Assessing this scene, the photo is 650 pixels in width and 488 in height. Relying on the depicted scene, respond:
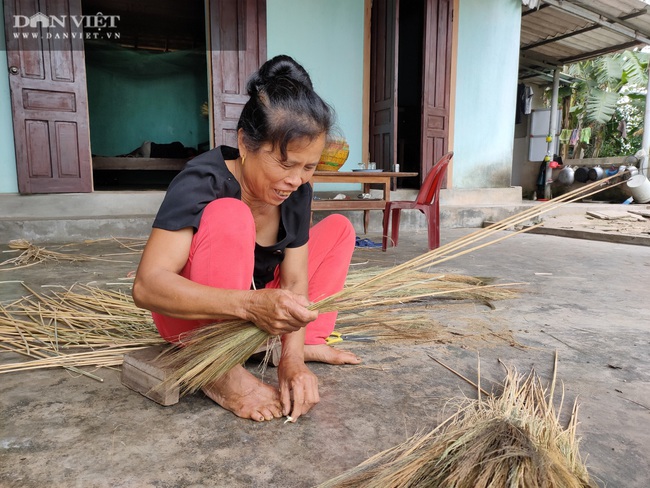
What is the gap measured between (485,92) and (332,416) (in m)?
5.83

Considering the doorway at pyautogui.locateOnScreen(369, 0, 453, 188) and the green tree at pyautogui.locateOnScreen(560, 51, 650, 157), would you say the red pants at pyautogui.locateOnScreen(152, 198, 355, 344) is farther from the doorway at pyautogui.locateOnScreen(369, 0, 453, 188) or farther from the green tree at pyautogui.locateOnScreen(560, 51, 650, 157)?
the green tree at pyautogui.locateOnScreen(560, 51, 650, 157)

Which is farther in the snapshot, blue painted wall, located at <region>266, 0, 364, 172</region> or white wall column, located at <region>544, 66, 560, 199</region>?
white wall column, located at <region>544, 66, 560, 199</region>

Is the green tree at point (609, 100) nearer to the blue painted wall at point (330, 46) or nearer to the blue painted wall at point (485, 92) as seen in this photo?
the blue painted wall at point (485, 92)

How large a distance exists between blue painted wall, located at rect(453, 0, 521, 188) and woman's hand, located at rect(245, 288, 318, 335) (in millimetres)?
5384

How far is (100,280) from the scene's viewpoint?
249 cm

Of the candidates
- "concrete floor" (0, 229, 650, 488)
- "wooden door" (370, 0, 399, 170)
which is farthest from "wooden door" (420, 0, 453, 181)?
"concrete floor" (0, 229, 650, 488)

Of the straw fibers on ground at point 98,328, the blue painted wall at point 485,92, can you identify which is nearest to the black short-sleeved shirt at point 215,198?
the straw fibers on ground at point 98,328

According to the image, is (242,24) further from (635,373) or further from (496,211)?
(635,373)

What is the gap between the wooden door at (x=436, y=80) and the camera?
209 inches

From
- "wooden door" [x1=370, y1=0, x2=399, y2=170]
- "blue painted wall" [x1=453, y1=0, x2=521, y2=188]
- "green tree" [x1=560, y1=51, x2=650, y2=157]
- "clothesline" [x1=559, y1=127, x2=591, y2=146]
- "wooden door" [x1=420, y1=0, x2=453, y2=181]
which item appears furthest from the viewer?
"clothesline" [x1=559, y1=127, x2=591, y2=146]

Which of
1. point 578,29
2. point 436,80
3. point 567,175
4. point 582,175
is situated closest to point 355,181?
point 436,80

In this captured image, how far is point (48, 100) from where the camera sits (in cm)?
409

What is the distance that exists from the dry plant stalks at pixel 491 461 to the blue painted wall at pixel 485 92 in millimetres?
5398

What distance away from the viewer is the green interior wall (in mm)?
7461
